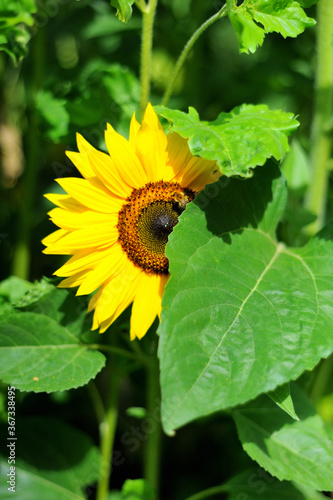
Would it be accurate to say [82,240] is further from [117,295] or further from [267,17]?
[267,17]

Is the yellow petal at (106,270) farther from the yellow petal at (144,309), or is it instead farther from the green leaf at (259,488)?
the green leaf at (259,488)

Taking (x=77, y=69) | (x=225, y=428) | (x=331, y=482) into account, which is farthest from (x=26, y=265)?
(x=331, y=482)

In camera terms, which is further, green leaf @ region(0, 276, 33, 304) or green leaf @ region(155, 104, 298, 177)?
green leaf @ region(0, 276, 33, 304)

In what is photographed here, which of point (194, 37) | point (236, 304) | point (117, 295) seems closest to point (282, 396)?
point (236, 304)

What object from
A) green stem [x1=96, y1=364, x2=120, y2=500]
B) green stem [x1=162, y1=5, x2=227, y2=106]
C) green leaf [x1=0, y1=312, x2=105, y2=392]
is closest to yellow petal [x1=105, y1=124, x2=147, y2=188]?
green stem [x1=162, y1=5, x2=227, y2=106]

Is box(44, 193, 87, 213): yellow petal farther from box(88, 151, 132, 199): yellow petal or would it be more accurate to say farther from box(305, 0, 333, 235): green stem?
box(305, 0, 333, 235): green stem

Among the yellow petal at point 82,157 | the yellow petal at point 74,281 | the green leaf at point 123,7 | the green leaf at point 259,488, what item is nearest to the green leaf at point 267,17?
the green leaf at point 123,7

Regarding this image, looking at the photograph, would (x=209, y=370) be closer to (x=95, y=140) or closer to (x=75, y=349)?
(x=75, y=349)
